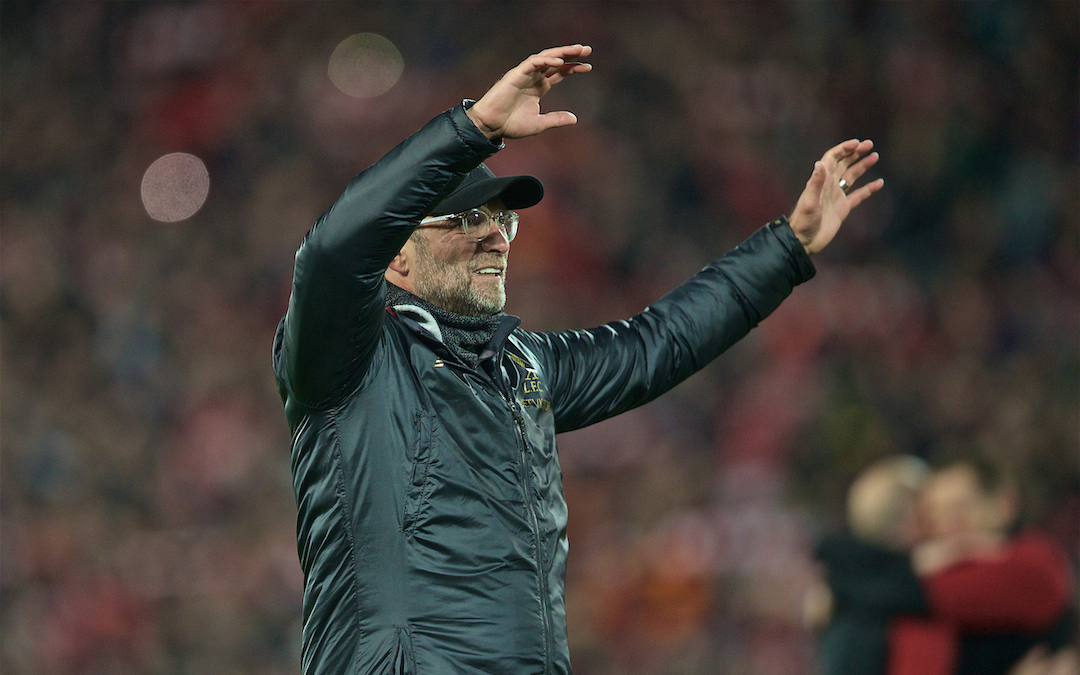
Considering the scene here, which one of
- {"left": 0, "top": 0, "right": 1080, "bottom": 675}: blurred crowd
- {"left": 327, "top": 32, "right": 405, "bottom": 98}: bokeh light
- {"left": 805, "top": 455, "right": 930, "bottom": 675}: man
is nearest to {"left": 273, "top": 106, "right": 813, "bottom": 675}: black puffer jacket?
{"left": 805, "top": 455, "right": 930, "bottom": 675}: man

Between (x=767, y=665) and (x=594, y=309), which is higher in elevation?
(x=594, y=309)

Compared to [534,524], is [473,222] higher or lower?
higher

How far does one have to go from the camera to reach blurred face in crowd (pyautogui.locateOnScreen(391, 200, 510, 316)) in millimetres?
2152

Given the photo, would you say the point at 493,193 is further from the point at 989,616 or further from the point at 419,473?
the point at 989,616

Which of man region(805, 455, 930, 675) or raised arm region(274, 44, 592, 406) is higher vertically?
raised arm region(274, 44, 592, 406)

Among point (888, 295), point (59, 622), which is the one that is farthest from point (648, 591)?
point (59, 622)

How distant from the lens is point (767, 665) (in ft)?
18.0

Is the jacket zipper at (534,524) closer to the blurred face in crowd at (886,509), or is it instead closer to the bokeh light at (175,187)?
the blurred face in crowd at (886,509)

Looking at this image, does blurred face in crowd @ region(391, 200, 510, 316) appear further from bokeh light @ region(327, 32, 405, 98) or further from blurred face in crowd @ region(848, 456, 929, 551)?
bokeh light @ region(327, 32, 405, 98)

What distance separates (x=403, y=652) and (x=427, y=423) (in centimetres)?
35

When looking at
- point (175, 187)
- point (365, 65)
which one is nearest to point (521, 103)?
point (365, 65)

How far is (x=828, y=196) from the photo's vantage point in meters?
2.57

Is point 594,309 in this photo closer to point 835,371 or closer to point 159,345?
point 835,371

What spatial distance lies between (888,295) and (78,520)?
179 inches
